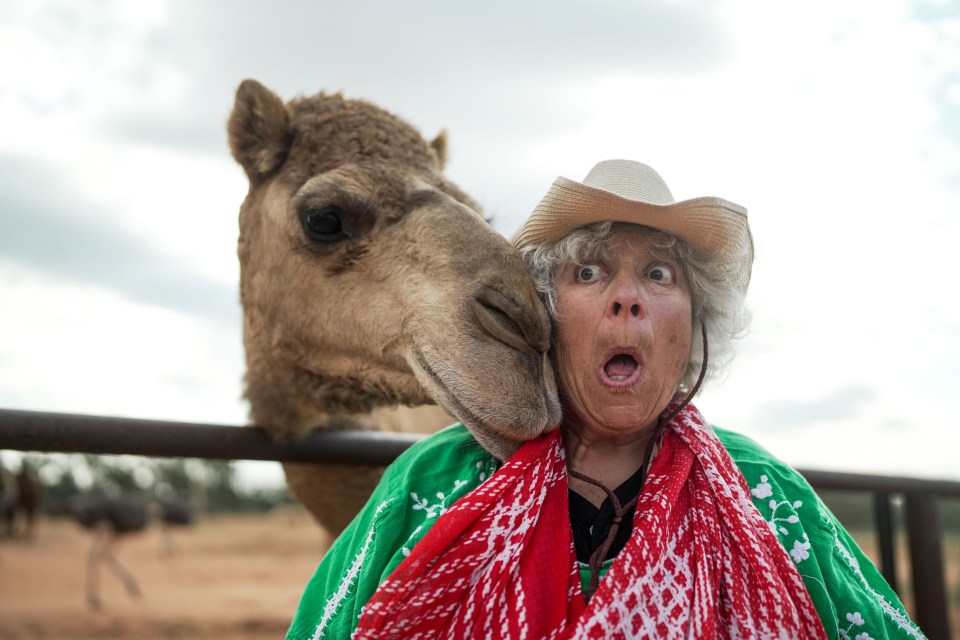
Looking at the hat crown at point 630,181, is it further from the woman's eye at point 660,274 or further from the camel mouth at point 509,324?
the camel mouth at point 509,324

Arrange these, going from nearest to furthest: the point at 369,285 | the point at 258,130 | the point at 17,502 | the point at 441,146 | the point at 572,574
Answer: the point at 572,574 → the point at 369,285 → the point at 258,130 → the point at 441,146 → the point at 17,502

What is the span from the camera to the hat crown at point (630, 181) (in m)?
1.95

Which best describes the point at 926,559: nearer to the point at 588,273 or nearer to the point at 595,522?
the point at 595,522

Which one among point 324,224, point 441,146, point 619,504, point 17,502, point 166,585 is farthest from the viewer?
point 17,502

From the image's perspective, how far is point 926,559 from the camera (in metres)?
4.09

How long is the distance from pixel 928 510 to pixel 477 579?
10.9 ft

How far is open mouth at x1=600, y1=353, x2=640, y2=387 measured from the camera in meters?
1.90

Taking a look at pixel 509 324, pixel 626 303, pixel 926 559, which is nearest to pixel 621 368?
pixel 626 303

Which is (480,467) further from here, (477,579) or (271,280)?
(271,280)

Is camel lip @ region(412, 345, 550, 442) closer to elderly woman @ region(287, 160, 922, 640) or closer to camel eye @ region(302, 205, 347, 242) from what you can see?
elderly woman @ region(287, 160, 922, 640)

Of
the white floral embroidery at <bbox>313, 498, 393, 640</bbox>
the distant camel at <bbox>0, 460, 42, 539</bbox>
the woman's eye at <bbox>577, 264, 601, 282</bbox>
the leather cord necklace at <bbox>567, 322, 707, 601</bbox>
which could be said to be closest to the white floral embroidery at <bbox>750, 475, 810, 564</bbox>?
the leather cord necklace at <bbox>567, 322, 707, 601</bbox>

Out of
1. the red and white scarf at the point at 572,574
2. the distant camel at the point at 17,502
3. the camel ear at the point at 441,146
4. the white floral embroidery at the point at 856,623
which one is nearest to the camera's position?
Result: the red and white scarf at the point at 572,574

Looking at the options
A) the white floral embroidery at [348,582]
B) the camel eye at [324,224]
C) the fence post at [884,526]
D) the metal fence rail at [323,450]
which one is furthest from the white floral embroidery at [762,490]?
the fence post at [884,526]

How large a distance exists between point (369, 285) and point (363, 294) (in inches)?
1.3
